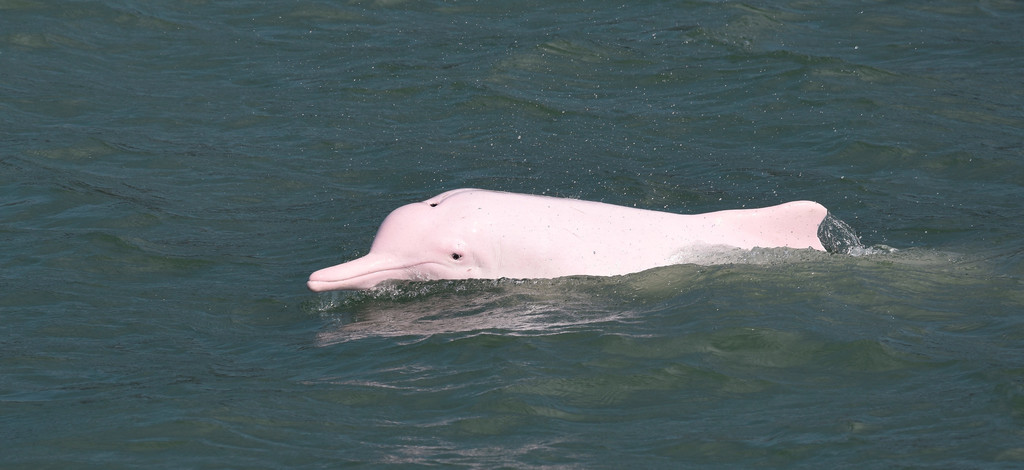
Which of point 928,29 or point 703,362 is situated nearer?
point 703,362

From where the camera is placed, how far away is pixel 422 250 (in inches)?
414

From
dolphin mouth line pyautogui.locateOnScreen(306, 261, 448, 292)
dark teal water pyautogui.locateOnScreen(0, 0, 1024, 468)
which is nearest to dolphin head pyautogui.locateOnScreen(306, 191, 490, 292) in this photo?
dolphin mouth line pyautogui.locateOnScreen(306, 261, 448, 292)

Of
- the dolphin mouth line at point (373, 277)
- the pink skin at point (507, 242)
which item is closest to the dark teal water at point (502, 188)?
the dolphin mouth line at point (373, 277)

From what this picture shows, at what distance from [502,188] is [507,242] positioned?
148 inches

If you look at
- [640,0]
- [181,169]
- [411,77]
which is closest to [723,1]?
[640,0]

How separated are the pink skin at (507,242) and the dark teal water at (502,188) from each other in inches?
10.3

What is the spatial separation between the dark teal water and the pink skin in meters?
0.26

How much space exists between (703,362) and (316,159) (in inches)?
311

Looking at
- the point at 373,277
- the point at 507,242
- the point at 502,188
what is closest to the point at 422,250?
the point at 373,277

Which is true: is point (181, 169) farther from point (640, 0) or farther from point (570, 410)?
point (640, 0)

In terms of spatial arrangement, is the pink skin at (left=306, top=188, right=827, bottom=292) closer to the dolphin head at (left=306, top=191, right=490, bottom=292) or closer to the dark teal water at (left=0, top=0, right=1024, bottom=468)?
the dolphin head at (left=306, top=191, right=490, bottom=292)

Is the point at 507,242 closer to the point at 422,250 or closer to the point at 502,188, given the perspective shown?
the point at 422,250

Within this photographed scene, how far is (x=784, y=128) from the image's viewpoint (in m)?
16.3

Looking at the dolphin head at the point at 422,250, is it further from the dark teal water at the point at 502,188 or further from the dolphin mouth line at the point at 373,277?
the dark teal water at the point at 502,188
